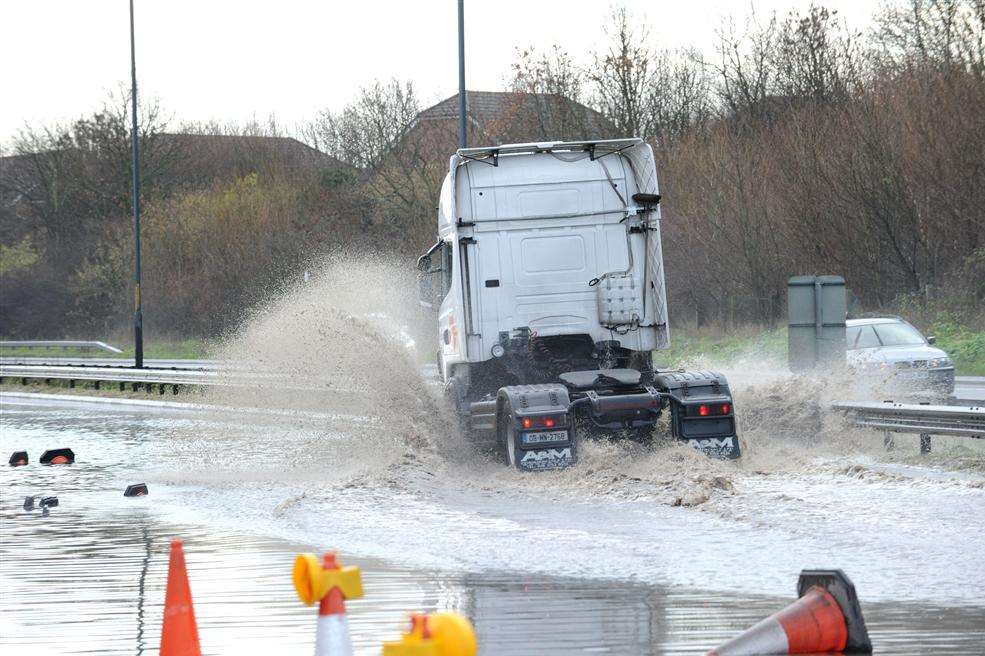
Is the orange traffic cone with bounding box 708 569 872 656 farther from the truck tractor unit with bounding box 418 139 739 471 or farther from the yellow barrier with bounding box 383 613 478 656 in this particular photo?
the truck tractor unit with bounding box 418 139 739 471

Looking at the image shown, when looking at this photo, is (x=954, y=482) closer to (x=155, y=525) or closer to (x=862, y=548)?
(x=862, y=548)

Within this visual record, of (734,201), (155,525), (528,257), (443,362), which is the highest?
(734,201)

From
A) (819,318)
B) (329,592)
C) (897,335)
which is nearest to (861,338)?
(897,335)

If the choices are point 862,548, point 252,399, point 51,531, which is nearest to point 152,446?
point 252,399

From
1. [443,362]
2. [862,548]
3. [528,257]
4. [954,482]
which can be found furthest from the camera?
[443,362]

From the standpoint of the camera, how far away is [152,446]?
19797 millimetres

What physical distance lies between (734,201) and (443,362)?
74.5ft

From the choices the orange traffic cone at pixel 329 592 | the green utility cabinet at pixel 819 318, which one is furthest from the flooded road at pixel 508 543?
the green utility cabinet at pixel 819 318

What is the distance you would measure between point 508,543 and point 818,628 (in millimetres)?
3897

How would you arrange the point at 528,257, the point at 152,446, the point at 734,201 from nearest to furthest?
the point at 528,257 → the point at 152,446 → the point at 734,201

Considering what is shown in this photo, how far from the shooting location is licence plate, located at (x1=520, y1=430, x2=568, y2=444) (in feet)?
44.1

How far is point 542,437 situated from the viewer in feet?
44.2

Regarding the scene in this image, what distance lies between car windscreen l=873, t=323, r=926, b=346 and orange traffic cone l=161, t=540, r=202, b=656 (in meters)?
17.4

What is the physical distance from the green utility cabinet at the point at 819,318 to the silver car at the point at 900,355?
2.35ft
